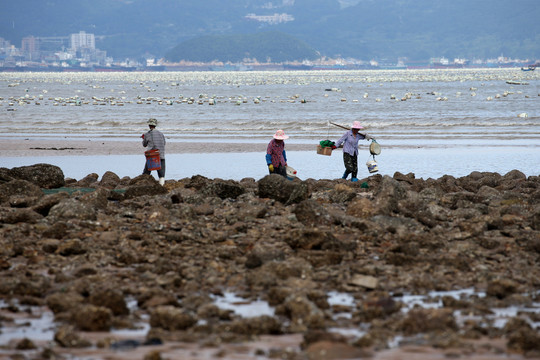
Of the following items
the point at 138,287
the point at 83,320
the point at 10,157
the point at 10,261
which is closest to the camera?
the point at 83,320

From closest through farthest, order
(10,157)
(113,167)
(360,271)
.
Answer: (360,271) → (113,167) → (10,157)

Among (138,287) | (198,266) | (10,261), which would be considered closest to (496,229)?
(198,266)

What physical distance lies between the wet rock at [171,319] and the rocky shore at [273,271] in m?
0.01

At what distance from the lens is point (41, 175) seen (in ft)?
54.2

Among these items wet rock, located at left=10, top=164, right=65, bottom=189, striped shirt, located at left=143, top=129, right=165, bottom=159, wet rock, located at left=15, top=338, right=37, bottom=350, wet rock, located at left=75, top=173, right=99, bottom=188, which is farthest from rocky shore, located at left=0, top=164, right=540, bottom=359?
wet rock, located at left=75, top=173, right=99, bottom=188

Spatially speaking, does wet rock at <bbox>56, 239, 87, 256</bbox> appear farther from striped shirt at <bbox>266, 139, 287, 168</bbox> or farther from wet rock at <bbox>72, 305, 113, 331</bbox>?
striped shirt at <bbox>266, 139, 287, 168</bbox>

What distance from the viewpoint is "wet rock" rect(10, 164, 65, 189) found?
16500 mm

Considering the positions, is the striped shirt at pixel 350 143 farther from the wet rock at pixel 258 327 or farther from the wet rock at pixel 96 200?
the wet rock at pixel 258 327

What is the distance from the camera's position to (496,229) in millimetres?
11305

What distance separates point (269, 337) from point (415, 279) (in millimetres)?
2273

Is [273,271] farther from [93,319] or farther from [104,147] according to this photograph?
[104,147]

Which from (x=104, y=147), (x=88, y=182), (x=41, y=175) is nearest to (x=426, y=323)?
(x=41, y=175)

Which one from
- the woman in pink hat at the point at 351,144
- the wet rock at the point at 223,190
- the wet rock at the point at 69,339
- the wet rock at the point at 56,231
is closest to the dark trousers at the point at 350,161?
the woman in pink hat at the point at 351,144

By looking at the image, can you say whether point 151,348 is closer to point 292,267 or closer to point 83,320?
point 83,320
